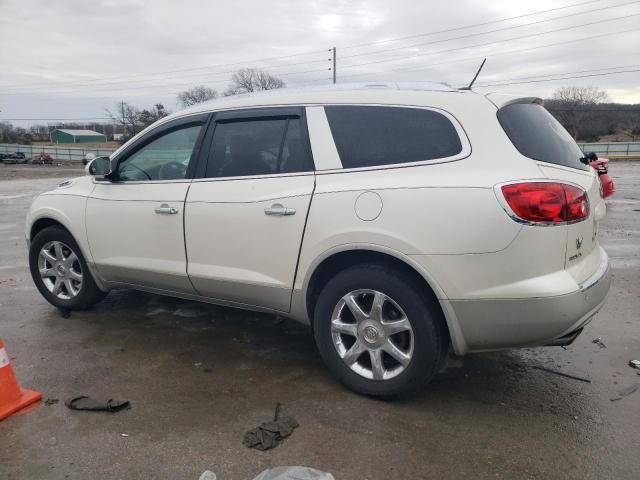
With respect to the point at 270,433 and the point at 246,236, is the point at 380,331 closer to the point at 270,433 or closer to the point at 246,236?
the point at 270,433

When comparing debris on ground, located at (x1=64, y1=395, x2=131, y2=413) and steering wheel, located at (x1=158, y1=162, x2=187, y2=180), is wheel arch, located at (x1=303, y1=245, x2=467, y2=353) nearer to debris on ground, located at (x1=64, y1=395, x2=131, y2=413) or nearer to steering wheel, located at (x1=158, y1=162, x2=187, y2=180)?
debris on ground, located at (x1=64, y1=395, x2=131, y2=413)

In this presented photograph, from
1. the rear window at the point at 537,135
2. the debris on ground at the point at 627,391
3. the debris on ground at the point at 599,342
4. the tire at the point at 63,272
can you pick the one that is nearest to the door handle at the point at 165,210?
the tire at the point at 63,272

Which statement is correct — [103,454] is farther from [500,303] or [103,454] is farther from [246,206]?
[500,303]

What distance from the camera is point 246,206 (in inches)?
141

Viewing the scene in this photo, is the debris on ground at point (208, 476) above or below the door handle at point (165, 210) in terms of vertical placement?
below

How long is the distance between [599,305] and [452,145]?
1260mm

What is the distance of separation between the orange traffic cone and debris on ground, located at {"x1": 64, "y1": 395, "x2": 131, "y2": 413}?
253 millimetres

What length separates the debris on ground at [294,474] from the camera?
2453mm

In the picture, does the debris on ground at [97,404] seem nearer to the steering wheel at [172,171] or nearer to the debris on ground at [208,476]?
the debris on ground at [208,476]

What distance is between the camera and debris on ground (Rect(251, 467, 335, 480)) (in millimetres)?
2453

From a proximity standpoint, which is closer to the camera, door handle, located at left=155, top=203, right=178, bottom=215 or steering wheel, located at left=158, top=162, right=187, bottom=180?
door handle, located at left=155, top=203, right=178, bottom=215

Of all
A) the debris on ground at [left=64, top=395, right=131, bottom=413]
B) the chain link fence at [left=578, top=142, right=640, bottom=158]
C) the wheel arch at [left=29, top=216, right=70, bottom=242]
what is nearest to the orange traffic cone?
the debris on ground at [left=64, top=395, right=131, bottom=413]

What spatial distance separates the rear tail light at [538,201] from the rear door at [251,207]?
3.91 feet

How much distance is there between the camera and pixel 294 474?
97.6 inches
